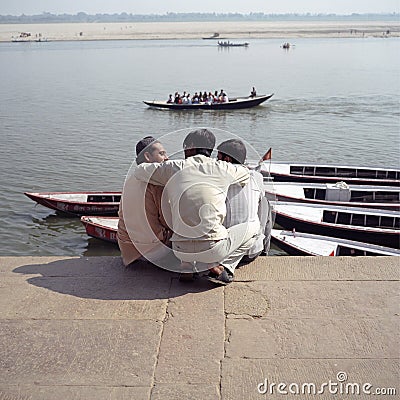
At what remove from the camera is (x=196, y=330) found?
11.5ft

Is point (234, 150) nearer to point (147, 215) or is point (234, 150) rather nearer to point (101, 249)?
point (147, 215)

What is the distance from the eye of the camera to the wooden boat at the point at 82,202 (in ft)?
43.3

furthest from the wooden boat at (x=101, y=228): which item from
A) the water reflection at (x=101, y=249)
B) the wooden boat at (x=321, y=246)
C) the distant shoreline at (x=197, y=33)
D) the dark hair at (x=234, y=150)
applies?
the distant shoreline at (x=197, y=33)

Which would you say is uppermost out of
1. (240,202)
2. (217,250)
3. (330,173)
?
(240,202)

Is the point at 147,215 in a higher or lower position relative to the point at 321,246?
higher

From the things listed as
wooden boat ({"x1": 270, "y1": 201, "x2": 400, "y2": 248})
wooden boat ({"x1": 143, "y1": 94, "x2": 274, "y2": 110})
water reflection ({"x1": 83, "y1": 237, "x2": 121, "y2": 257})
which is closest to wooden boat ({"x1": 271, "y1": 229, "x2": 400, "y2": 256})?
wooden boat ({"x1": 270, "y1": 201, "x2": 400, "y2": 248})

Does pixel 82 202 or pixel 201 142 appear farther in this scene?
pixel 82 202

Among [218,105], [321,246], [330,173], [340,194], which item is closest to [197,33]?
[218,105]

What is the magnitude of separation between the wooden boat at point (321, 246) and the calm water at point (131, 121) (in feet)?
11.1

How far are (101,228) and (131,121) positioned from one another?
16.2 metres

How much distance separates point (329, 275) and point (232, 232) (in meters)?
0.72

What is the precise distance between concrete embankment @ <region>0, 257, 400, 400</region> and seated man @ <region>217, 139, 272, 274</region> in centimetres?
13

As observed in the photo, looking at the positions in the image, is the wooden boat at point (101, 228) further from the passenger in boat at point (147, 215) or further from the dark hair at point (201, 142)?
the dark hair at point (201, 142)

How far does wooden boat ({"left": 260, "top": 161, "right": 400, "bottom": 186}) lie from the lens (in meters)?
14.7
